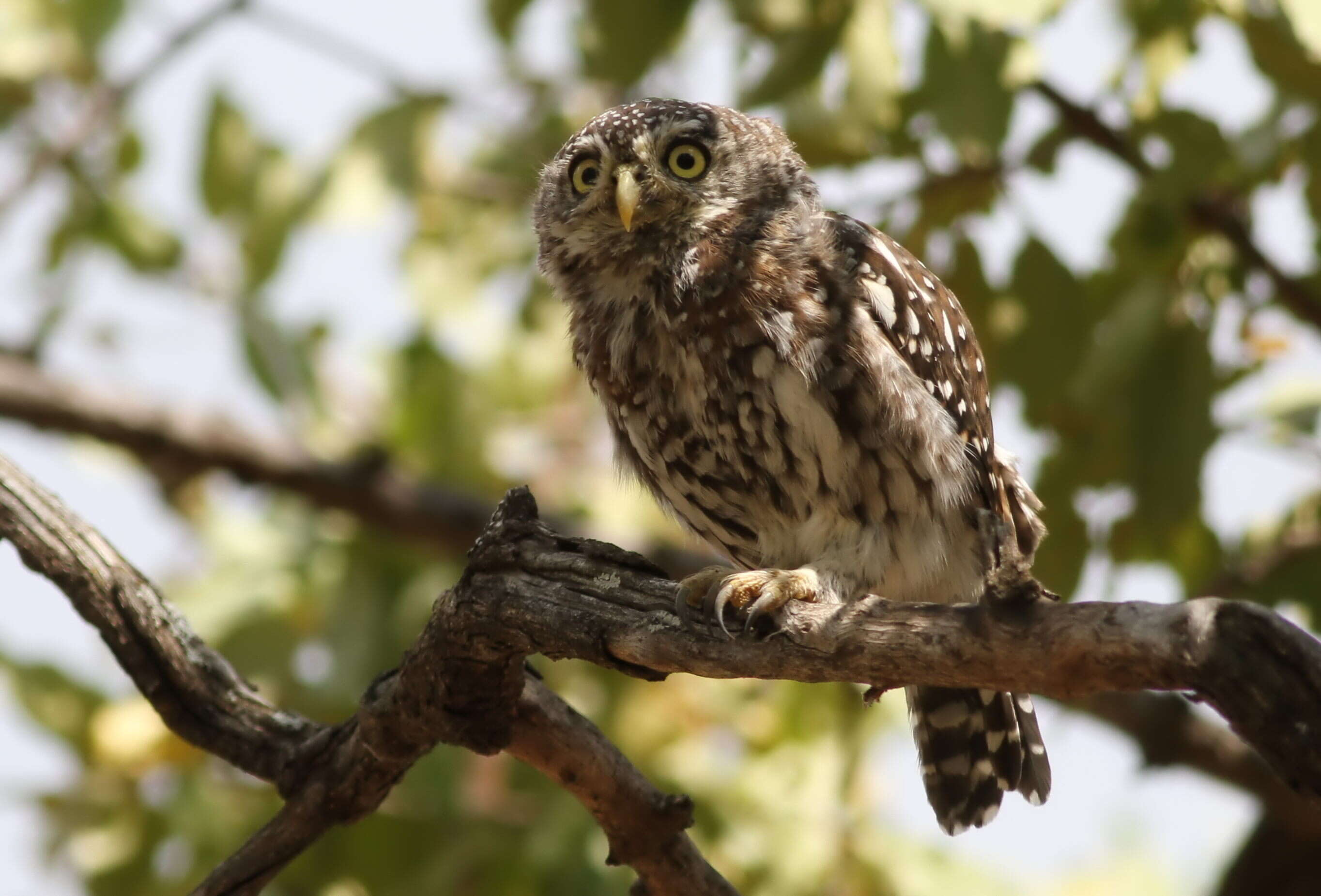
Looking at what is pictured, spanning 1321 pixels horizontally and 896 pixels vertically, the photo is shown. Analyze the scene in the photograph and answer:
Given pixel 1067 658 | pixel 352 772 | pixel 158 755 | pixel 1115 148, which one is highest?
pixel 1115 148

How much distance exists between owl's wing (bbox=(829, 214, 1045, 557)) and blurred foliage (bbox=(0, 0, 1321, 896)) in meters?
0.35

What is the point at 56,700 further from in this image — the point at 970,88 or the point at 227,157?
the point at 970,88

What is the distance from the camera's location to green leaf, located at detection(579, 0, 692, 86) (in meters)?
4.17

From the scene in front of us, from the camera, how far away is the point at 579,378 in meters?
6.71

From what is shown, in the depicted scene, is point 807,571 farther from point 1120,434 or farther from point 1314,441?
point 1314,441

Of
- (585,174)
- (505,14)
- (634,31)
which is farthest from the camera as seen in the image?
(505,14)

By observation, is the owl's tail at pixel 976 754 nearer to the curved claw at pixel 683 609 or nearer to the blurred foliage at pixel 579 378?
the blurred foliage at pixel 579 378

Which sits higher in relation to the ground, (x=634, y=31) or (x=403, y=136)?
(x=403, y=136)

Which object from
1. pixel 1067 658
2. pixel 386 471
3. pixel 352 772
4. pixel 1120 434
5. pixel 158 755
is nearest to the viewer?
pixel 1067 658

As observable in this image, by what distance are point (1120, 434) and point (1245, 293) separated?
83cm

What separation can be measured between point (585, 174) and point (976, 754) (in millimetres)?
1935

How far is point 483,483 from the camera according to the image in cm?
640

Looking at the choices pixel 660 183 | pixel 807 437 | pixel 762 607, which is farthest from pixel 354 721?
pixel 660 183

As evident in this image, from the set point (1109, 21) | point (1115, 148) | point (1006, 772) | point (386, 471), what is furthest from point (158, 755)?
point (1109, 21)
